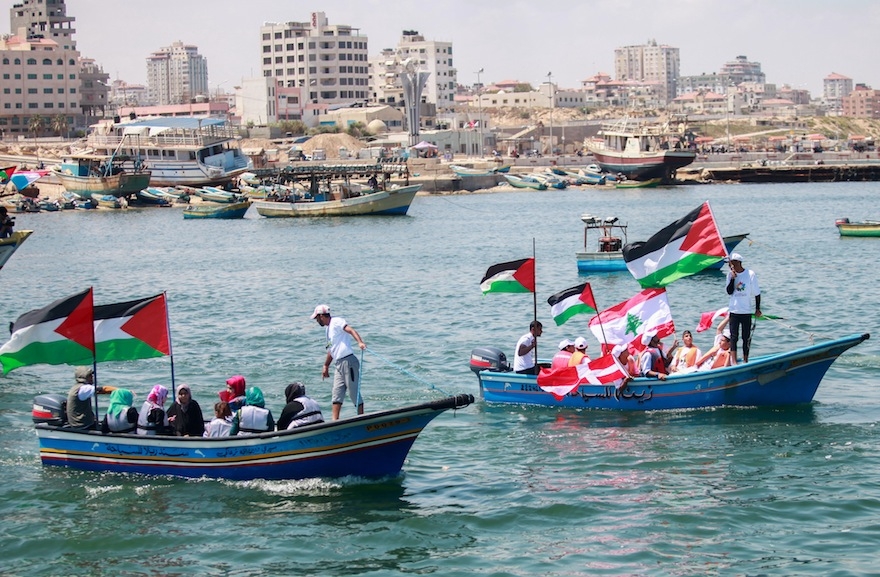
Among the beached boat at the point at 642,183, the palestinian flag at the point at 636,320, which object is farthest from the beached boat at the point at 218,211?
the palestinian flag at the point at 636,320

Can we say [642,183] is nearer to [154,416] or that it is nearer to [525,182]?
[525,182]

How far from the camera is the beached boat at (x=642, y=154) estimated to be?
104 meters

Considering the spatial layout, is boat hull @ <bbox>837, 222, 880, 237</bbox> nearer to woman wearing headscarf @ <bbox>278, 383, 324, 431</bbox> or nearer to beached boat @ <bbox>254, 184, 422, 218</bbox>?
beached boat @ <bbox>254, 184, 422, 218</bbox>

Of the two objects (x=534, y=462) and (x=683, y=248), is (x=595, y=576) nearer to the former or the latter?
(x=534, y=462)

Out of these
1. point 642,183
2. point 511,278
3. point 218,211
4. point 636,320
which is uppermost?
point 642,183

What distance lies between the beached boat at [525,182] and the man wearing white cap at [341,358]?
3681 inches

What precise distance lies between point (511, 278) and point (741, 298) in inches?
164

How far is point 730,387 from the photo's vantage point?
20.1 meters

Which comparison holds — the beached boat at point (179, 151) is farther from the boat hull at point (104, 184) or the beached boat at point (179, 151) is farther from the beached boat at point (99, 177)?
the boat hull at point (104, 184)

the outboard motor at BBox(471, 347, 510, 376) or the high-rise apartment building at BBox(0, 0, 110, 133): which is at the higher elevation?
the high-rise apartment building at BBox(0, 0, 110, 133)

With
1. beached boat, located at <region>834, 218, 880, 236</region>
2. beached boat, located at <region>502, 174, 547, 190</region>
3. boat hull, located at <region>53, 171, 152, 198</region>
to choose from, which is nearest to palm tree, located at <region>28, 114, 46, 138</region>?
boat hull, located at <region>53, 171, 152, 198</region>

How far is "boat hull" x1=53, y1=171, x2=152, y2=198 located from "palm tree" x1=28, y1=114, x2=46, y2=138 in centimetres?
6115

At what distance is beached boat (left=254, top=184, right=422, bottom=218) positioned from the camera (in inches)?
3000

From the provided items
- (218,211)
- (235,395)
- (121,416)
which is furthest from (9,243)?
(218,211)
